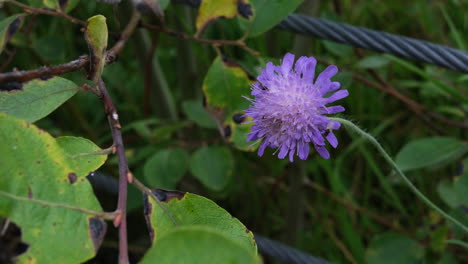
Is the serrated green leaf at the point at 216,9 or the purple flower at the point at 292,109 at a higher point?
the serrated green leaf at the point at 216,9

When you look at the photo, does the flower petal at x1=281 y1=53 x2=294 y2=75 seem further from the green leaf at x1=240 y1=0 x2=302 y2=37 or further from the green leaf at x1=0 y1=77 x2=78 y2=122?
the green leaf at x1=0 y1=77 x2=78 y2=122

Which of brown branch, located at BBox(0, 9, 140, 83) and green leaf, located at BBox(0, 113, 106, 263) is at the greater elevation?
brown branch, located at BBox(0, 9, 140, 83)

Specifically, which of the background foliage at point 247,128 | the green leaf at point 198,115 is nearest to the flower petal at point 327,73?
the background foliage at point 247,128

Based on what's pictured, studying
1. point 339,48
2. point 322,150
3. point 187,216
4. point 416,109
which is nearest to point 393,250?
point 416,109

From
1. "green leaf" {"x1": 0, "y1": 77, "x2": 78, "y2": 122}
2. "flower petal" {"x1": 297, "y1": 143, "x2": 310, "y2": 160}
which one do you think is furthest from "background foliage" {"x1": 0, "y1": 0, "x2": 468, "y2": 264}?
"flower petal" {"x1": 297, "y1": 143, "x2": 310, "y2": 160}

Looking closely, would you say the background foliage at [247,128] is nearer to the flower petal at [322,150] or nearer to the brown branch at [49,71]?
the brown branch at [49,71]

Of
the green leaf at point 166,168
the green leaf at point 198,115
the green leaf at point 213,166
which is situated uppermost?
the green leaf at point 198,115
